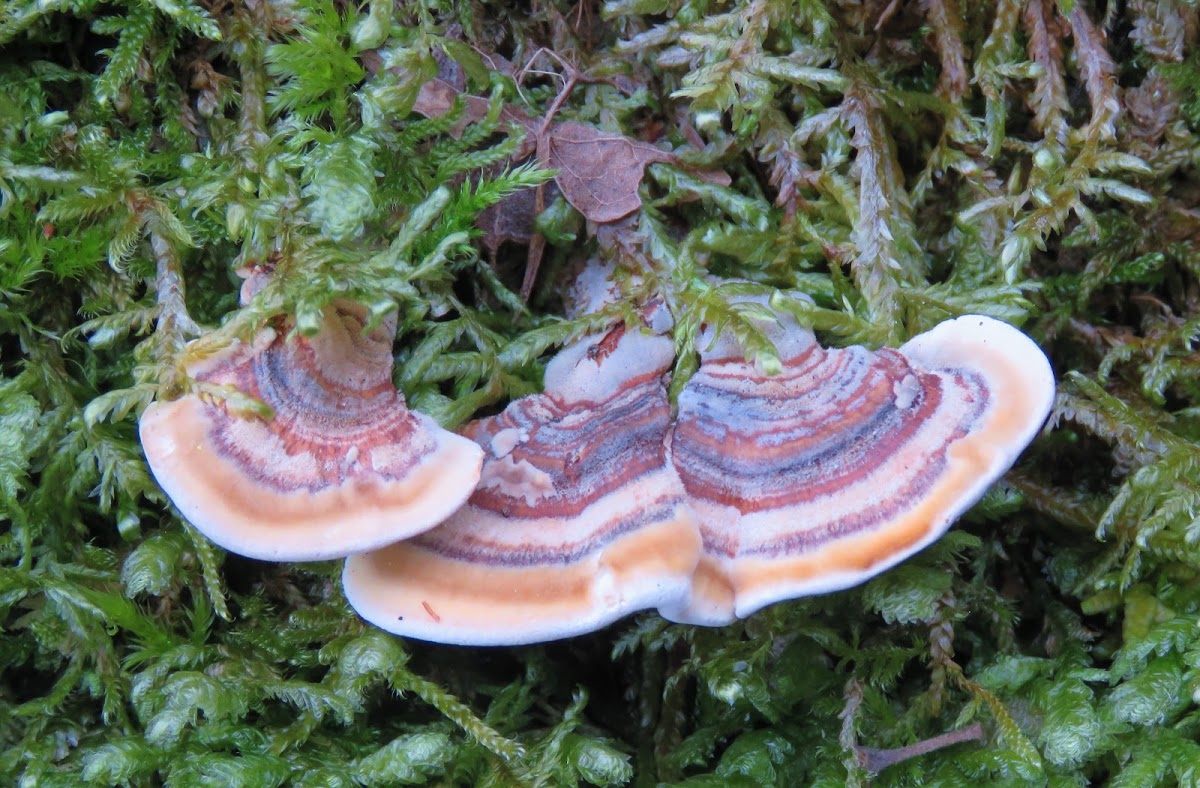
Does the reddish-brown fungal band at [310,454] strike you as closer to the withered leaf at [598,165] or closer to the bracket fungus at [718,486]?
the bracket fungus at [718,486]

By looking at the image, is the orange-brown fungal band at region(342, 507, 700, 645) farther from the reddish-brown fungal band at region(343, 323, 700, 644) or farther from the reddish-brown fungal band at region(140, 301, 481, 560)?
the reddish-brown fungal band at region(140, 301, 481, 560)

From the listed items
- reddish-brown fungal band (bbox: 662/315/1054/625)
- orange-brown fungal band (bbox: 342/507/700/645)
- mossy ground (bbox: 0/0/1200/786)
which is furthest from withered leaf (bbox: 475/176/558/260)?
orange-brown fungal band (bbox: 342/507/700/645)

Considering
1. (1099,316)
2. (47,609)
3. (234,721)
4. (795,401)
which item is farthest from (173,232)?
(1099,316)

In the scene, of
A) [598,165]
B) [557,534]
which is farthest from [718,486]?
[598,165]

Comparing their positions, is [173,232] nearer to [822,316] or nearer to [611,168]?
[611,168]

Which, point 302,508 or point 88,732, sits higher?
point 302,508

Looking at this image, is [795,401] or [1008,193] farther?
[1008,193]

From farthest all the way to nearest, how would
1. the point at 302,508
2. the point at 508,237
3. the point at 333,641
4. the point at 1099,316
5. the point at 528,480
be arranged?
the point at 1099,316
the point at 508,237
the point at 333,641
the point at 528,480
the point at 302,508
